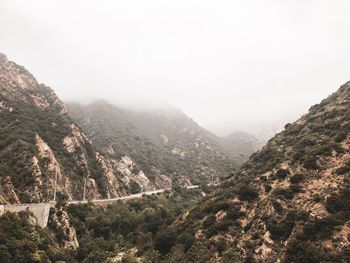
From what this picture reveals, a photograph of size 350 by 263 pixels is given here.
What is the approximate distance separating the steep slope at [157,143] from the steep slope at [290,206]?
5178 cm

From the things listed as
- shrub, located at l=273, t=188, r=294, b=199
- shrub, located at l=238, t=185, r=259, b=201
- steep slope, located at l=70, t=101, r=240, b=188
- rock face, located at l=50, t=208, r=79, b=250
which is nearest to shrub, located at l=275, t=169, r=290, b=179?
shrub, located at l=238, t=185, r=259, b=201

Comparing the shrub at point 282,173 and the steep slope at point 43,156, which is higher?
the shrub at point 282,173

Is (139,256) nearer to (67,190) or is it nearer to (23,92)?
(67,190)

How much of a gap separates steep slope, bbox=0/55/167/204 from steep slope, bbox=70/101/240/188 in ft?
40.4

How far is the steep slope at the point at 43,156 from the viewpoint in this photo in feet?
200

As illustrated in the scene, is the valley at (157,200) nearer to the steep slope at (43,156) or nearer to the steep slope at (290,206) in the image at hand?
the steep slope at (290,206)

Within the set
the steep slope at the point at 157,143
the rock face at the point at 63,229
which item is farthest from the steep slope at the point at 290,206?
the steep slope at the point at 157,143

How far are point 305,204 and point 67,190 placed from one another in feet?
142

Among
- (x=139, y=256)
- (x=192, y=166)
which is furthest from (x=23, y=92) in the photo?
(x=139, y=256)

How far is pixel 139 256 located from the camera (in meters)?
51.1

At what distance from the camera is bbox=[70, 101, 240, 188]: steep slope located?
11662 cm

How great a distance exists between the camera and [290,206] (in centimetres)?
4572

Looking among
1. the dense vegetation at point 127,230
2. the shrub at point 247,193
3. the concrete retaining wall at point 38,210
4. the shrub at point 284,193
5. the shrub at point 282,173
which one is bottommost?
the dense vegetation at point 127,230

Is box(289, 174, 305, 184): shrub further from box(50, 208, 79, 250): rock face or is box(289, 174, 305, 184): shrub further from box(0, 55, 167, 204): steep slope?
box(0, 55, 167, 204): steep slope
